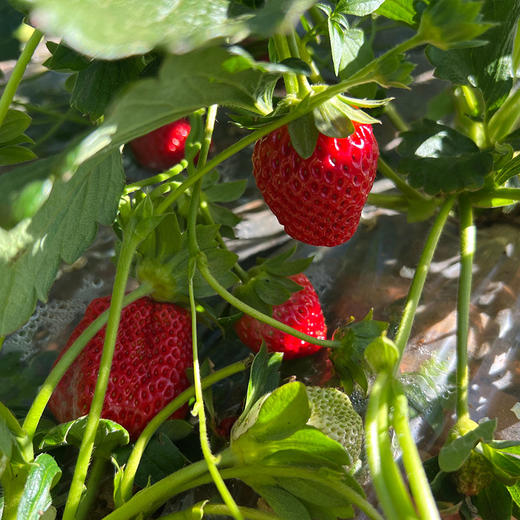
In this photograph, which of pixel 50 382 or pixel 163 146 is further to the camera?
pixel 163 146

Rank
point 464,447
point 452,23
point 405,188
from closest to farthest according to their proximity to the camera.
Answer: point 452,23, point 464,447, point 405,188

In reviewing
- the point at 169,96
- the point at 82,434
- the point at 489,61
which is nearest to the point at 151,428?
the point at 82,434

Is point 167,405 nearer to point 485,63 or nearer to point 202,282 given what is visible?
point 202,282

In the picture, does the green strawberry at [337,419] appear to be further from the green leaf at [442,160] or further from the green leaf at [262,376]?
the green leaf at [442,160]

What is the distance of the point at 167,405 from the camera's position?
1.70 ft

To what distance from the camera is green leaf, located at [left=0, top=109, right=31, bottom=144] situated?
482 millimetres

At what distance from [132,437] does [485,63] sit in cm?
40

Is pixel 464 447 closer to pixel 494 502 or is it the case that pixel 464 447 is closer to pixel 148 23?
pixel 494 502

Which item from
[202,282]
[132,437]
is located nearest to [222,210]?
[202,282]

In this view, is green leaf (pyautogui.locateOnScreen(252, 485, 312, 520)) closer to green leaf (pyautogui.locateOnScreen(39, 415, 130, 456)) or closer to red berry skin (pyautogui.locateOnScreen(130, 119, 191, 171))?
green leaf (pyautogui.locateOnScreen(39, 415, 130, 456))

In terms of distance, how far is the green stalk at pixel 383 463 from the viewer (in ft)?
1.04

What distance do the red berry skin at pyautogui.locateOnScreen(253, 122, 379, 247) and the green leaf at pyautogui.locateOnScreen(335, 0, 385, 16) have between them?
88 millimetres

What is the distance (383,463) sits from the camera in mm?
331

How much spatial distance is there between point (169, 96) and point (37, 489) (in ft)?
0.83
